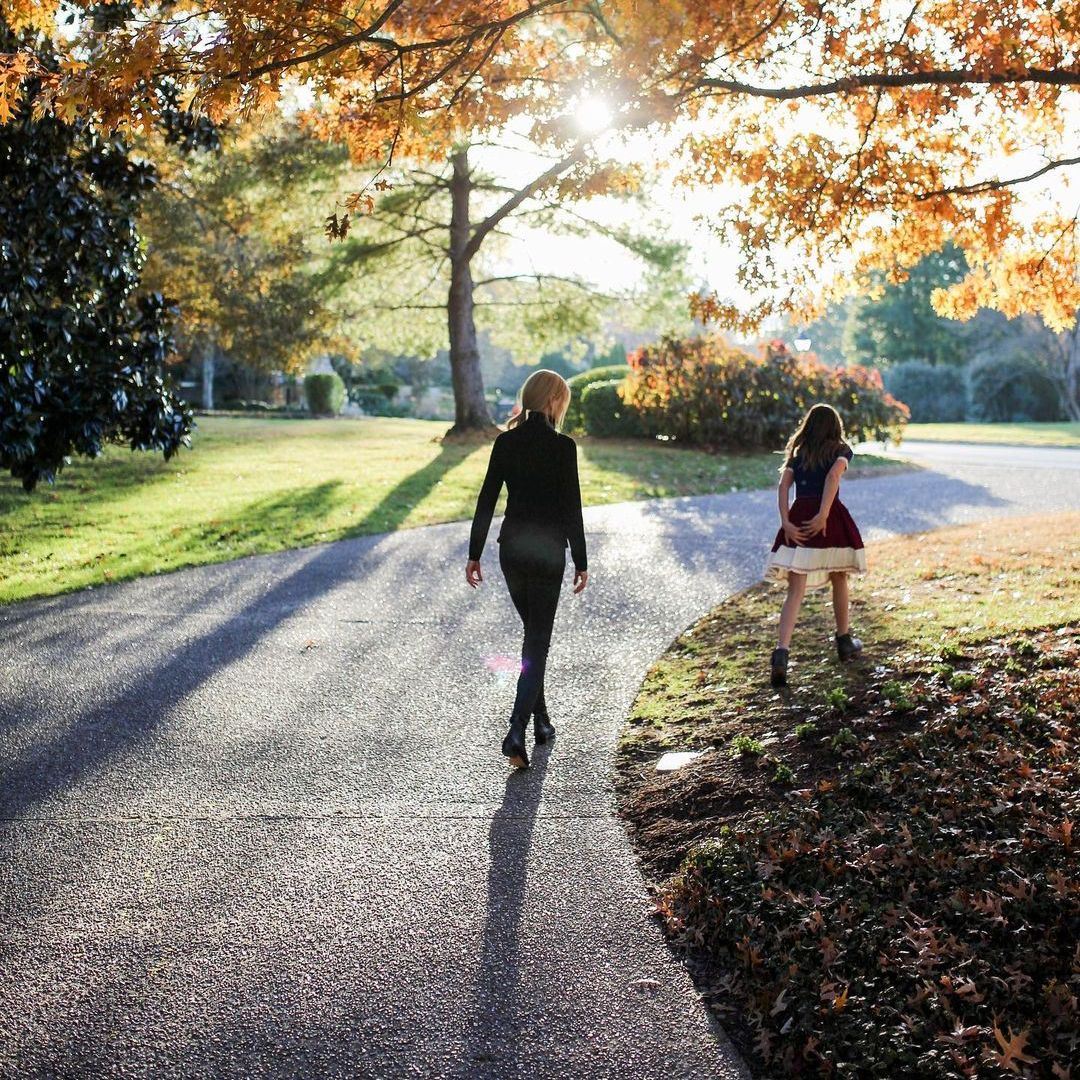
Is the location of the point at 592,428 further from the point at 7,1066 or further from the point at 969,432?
the point at 7,1066

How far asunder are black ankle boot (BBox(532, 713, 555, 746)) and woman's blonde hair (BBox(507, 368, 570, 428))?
59.3 inches

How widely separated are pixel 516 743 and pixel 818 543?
2.22 m

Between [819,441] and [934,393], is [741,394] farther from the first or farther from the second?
[934,393]

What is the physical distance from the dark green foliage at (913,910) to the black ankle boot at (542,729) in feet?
4.52

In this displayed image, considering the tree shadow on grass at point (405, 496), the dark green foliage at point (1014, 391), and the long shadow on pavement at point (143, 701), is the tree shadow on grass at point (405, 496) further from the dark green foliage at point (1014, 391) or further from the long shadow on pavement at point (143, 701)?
the dark green foliage at point (1014, 391)

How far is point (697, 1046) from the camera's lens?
297 centimetres

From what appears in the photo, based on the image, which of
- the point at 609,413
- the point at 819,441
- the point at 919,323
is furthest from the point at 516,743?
the point at 919,323

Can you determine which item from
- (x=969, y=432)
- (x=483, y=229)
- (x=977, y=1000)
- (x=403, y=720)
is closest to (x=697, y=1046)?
(x=977, y=1000)

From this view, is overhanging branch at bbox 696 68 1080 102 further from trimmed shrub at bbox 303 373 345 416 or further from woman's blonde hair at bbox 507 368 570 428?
trimmed shrub at bbox 303 373 345 416

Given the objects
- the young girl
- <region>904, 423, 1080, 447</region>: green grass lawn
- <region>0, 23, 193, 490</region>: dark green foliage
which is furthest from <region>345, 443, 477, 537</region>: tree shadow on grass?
<region>904, 423, 1080, 447</region>: green grass lawn

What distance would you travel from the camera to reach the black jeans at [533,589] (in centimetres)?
500

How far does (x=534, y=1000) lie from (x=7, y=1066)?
57.0 inches

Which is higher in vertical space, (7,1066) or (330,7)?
(330,7)

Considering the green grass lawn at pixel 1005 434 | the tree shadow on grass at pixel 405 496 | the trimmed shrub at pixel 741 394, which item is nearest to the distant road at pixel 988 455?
the green grass lawn at pixel 1005 434
